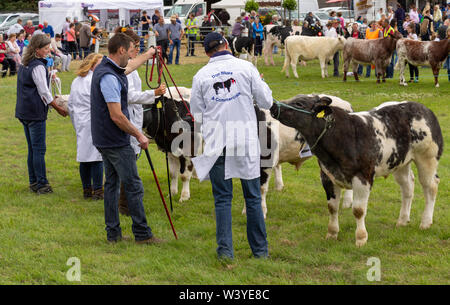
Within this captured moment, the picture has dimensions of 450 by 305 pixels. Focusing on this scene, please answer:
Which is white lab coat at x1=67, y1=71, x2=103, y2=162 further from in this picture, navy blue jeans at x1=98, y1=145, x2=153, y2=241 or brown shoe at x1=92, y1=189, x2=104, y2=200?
navy blue jeans at x1=98, y1=145, x2=153, y2=241

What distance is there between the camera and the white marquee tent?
3372cm

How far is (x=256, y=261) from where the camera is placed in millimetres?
5906

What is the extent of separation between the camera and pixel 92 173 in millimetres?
8758

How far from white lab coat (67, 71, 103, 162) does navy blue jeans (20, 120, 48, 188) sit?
0.65 m

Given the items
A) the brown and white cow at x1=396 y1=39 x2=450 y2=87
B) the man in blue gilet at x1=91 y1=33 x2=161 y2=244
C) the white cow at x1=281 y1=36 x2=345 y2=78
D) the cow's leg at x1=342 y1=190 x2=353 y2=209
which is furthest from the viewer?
the white cow at x1=281 y1=36 x2=345 y2=78

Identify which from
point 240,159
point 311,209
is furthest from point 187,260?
point 311,209

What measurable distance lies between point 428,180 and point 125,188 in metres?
3.40

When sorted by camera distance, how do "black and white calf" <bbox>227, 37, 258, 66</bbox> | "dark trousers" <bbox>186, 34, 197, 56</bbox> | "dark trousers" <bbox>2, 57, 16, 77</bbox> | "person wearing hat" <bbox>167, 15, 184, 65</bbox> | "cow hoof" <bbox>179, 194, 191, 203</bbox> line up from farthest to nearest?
1. "dark trousers" <bbox>186, 34, 197, 56</bbox>
2. "person wearing hat" <bbox>167, 15, 184, 65</bbox>
3. "dark trousers" <bbox>2, 57, 16, 77</bbox>
4. "black and white calf" <bbox>227, 37, 258, 66</bbox>
5. "cow hoof" <bbox>179, 194, 191, 203</bbox>

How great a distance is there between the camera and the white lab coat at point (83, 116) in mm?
8383

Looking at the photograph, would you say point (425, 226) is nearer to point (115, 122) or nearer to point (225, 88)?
point (225, 88)

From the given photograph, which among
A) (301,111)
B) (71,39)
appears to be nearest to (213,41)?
(301,111)

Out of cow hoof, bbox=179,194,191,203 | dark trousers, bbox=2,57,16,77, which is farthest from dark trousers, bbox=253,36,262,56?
cow hoof, bbox=179,194,191,203

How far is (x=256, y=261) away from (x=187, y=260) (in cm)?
70

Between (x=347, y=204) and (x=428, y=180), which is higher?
(x=428, y=180)
